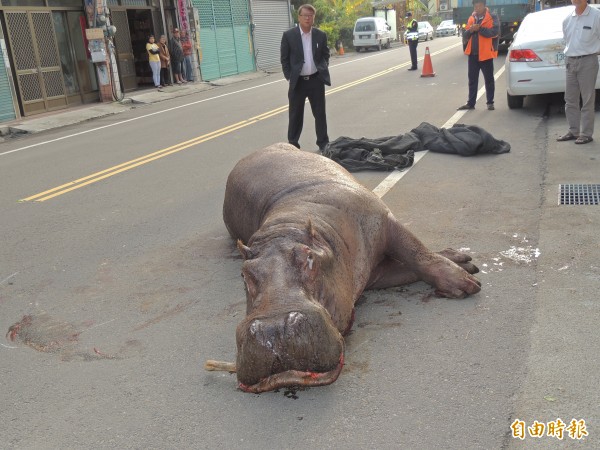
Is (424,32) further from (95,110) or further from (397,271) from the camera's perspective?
(397,271)

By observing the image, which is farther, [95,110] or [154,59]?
[154,59]

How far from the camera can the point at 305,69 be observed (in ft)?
33.8

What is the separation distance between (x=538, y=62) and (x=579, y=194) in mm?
5028

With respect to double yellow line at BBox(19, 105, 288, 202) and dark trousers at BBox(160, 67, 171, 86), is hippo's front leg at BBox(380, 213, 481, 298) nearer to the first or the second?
double yellow line at BBox(19, 105, 288, 202)

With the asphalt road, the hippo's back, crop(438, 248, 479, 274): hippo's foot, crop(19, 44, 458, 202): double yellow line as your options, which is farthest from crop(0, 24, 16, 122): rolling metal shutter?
crop(438, 248, 479, 274): hippo's foot

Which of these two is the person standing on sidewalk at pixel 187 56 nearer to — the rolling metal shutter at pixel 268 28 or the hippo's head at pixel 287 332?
the rolling metal shutter at pixel 268 28

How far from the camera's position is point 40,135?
1678 centimetres

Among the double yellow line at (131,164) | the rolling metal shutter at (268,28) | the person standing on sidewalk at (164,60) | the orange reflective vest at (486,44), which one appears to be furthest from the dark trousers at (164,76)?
the orange reflective vest at (486,44)

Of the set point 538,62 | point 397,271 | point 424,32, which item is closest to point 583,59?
point 538,62

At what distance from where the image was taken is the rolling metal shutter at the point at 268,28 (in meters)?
33.5

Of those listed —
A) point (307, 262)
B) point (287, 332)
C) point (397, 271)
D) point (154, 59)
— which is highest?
point (154, 59)

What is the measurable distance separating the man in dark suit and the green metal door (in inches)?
745

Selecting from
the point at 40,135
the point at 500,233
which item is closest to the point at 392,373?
the point at 500,233

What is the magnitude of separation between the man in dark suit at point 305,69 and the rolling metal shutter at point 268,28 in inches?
932
